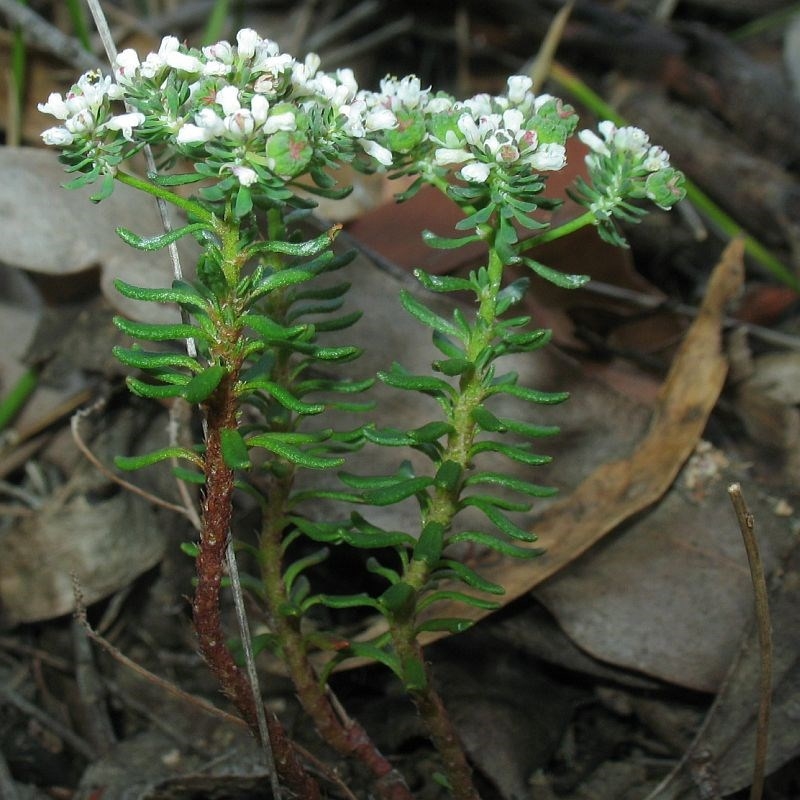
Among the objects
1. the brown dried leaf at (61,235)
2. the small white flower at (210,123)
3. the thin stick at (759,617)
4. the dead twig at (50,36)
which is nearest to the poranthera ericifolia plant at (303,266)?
the small white flower at (210,123)

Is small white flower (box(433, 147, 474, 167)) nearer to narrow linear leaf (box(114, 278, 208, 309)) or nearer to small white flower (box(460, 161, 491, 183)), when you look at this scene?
small white flower (box(460, 161, 491, 183))

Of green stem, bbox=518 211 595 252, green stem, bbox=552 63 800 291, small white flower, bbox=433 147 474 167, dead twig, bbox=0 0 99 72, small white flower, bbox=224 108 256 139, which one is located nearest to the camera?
small white flower, bbox=224 108 256 139

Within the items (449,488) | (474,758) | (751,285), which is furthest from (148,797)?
(751,285)

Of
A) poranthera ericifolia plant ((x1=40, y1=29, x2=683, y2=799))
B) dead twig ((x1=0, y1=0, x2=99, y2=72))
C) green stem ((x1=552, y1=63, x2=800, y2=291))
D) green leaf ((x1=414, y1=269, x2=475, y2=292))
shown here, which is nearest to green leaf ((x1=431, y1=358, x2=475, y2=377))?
poranthera ericifolia plant ((x1=40, y1=29, x2=683, y2=799))

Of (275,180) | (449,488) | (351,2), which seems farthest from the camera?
(351,2)

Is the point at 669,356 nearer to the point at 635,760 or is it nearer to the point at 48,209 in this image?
the point at 635,760

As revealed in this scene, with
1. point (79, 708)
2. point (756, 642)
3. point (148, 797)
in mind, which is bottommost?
point (79, 708)
